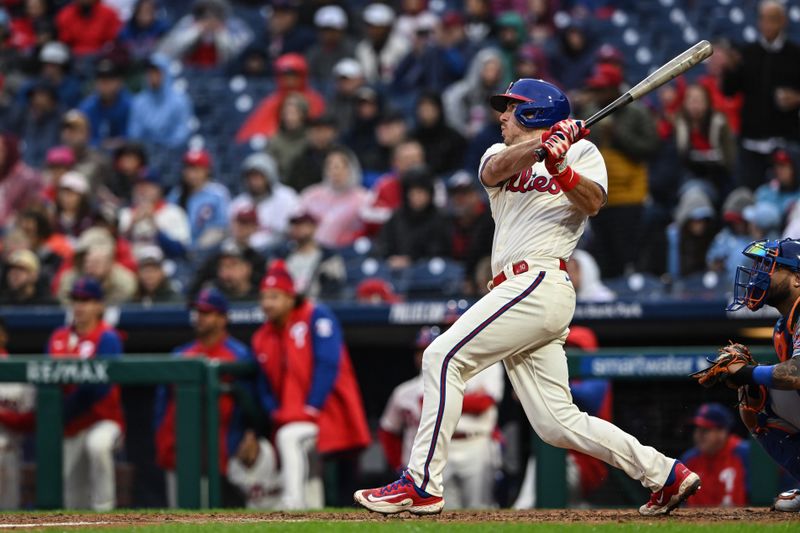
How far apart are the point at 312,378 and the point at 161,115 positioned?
4.96m

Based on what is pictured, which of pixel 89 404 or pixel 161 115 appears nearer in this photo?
pixel 89 404

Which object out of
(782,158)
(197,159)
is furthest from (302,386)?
(197,159)

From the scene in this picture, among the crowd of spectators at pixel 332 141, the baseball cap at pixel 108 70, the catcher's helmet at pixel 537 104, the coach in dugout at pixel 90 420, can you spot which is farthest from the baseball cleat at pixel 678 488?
the baseball cap at pixel 108 70

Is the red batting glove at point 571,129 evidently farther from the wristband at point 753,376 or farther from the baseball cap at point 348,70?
the baseball cap at point 348,70

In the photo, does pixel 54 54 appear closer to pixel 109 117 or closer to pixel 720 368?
pixel 109 117

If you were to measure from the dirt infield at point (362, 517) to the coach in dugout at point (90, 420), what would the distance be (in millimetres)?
1529

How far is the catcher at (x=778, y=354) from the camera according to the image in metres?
4.96

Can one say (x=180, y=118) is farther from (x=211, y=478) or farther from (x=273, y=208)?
(x=211, y=478)

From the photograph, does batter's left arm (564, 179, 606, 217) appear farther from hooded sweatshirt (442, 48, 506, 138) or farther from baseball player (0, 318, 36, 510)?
hooded sweatshirt (442, 48, 506, 138)

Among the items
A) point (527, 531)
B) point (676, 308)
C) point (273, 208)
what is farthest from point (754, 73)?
point (527, 531)

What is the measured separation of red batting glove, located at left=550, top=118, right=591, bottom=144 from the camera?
4.58 meters

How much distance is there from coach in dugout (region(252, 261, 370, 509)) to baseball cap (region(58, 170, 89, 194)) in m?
3.49

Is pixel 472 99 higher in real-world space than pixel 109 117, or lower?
lower

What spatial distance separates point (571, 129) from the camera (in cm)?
460
